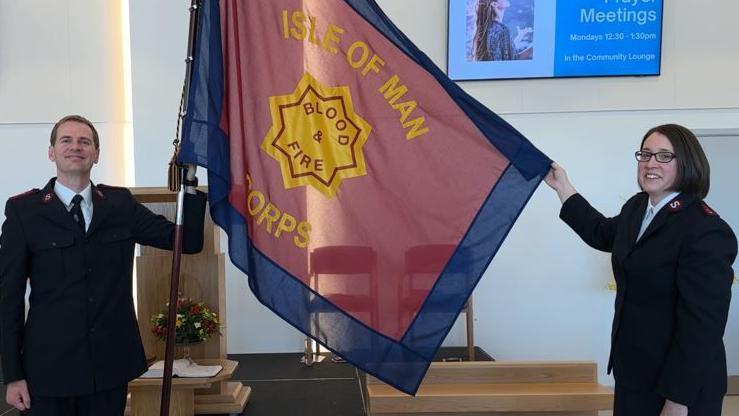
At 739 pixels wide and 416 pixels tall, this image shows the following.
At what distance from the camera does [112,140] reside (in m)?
4.52

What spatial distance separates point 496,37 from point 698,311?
3.34 meters

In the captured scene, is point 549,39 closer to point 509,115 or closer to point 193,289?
point 509,115

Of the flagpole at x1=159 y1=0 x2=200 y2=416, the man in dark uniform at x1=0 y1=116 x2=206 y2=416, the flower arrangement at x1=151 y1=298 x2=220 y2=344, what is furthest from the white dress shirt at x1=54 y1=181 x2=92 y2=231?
the flower arrangement at x1=151 y1=298 x2=220 y2=344

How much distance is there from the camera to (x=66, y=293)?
1704 mm

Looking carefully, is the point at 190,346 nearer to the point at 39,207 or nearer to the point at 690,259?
the point at 39,207

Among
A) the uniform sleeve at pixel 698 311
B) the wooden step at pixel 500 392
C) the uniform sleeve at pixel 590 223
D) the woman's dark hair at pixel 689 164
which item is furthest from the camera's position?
the wooden step at pixel 500 392

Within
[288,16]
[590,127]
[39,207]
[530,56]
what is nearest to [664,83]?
[590,127]

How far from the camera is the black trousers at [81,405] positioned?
171 centimetres

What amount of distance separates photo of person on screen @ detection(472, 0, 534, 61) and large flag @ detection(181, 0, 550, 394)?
110 inches

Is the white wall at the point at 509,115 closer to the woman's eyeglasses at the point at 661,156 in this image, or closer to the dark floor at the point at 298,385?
the dark floor at the point at 298,385

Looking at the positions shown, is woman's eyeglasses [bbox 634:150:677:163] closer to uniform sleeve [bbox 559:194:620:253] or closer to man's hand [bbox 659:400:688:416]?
uniform sleeve [bbox 559:194:620:253]

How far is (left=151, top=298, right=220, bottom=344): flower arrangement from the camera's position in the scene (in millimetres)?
2814

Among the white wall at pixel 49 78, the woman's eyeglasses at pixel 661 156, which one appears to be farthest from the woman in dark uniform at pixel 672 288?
the white wall at pixel 49 78

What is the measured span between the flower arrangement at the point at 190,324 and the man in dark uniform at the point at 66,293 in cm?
101
